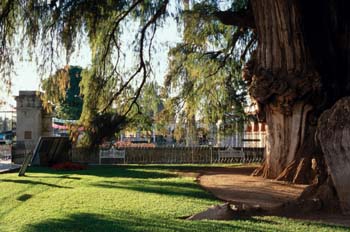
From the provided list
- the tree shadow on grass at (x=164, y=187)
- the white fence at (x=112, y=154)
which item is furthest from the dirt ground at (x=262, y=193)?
the white fence at (x=112, y=154)

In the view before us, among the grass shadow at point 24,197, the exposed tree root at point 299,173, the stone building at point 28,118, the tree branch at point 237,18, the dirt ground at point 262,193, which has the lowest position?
the grass shadow at point 24,197

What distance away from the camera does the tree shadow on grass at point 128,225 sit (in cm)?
686

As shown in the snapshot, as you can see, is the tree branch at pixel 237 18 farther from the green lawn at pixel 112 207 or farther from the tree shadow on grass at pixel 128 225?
the tree shadow on grass at pixel 128 225

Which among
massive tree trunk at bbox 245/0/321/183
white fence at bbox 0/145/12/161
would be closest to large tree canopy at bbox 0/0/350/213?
massive tree trunk at bbox 245/0/321/183

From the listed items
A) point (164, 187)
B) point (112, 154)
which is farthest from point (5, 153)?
point (164, 187)

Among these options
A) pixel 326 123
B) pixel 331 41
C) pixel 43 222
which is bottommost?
pixel 43 222

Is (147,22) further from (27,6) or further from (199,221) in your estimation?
(199,221)

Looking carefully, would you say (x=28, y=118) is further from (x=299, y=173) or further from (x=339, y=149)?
(x=339, y=149)

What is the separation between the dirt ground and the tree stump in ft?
1.23

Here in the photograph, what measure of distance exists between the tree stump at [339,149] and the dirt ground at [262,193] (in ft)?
1.23

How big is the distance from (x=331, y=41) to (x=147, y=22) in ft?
21.2

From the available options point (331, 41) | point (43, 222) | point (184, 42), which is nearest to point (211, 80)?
point (184, 42)

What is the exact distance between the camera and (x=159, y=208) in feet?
28.5

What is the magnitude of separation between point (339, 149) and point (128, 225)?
136 inches
